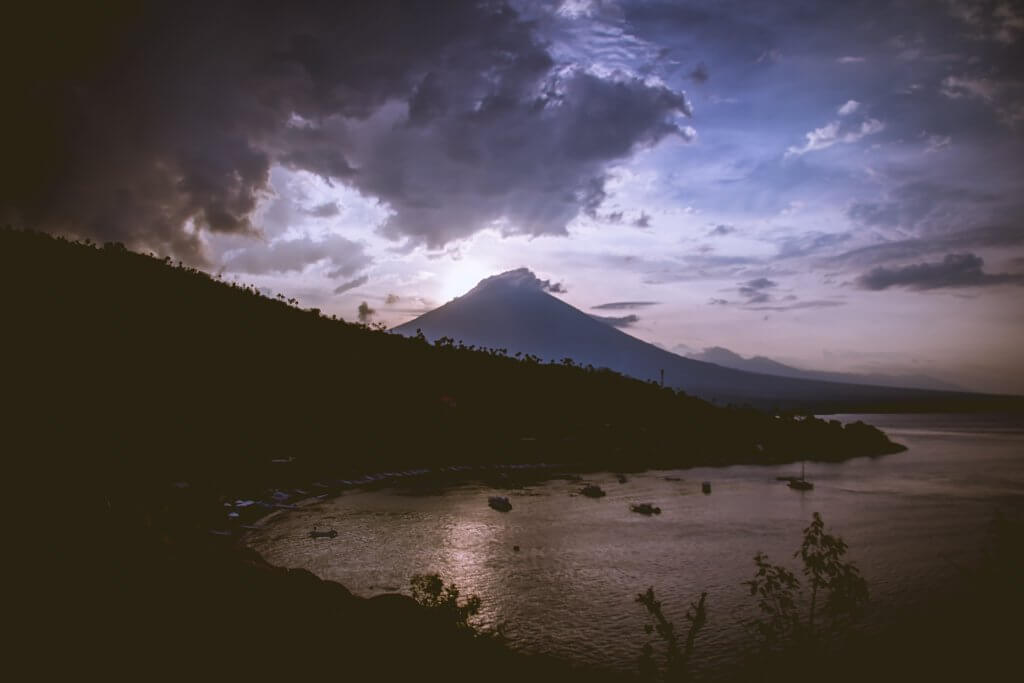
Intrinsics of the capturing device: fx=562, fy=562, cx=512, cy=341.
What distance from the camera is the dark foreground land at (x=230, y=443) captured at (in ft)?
21.8

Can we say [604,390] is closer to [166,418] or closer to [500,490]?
[500,490]

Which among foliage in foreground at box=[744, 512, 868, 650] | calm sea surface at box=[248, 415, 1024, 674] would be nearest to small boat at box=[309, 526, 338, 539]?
calm sea surface at box=[248, 415, 1024, 674]

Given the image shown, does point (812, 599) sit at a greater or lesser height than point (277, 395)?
lesser

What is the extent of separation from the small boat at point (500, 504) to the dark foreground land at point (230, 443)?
10424 millimetres

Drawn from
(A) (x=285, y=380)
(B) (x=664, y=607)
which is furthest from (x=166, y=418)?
(B) (x=664, y=607)

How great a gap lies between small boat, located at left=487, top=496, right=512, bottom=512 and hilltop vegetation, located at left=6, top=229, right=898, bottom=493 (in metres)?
11.1

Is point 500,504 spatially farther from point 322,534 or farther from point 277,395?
point 277,395

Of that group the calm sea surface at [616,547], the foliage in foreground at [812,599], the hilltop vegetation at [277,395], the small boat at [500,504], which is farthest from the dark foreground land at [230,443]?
the small boat at [500,504]

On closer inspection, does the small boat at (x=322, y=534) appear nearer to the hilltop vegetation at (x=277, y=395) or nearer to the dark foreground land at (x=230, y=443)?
the dark foreground land at (x=230, y=443)

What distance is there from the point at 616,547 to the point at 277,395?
27.1 meters

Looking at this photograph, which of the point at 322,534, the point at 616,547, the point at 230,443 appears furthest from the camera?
the point at 230,443

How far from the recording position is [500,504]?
2800cm

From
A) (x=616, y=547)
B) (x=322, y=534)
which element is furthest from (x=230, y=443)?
(x=616, y=547)

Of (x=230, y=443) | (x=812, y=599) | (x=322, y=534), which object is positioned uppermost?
(x=230, y=443)
